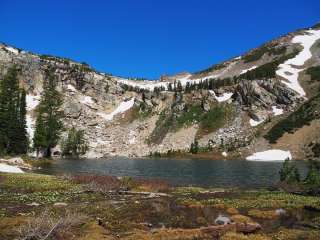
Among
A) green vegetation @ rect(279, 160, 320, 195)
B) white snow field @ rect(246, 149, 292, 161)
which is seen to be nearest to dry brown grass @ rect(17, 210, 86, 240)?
green vegetation @ rect(279, 160, 320, 195)

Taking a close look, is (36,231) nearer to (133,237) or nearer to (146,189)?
(133,237)

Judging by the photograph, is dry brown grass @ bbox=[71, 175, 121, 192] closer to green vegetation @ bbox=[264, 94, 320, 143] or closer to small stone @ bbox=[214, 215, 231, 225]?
small stone @ bbox=[214, 215, 231, 225]

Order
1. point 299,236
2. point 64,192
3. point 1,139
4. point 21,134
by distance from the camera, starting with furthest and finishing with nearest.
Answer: point 21,134, point 1,139, point 64,192, point 299,236

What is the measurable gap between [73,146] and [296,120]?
101 meters

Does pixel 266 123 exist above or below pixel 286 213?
above

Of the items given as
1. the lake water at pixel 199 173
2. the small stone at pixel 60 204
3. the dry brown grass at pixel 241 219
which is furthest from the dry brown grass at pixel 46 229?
the lake water at pixel 199 173

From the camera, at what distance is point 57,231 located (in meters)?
27.2

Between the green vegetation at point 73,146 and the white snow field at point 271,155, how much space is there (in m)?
75.6

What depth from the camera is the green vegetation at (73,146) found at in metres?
177

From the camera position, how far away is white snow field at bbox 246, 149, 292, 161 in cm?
15712

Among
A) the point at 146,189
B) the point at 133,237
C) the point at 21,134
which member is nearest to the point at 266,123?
the point at 21,134

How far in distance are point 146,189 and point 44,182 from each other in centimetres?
1452

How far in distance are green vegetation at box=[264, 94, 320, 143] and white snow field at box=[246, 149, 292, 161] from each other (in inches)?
342

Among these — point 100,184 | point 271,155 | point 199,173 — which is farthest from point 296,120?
point 100,184
